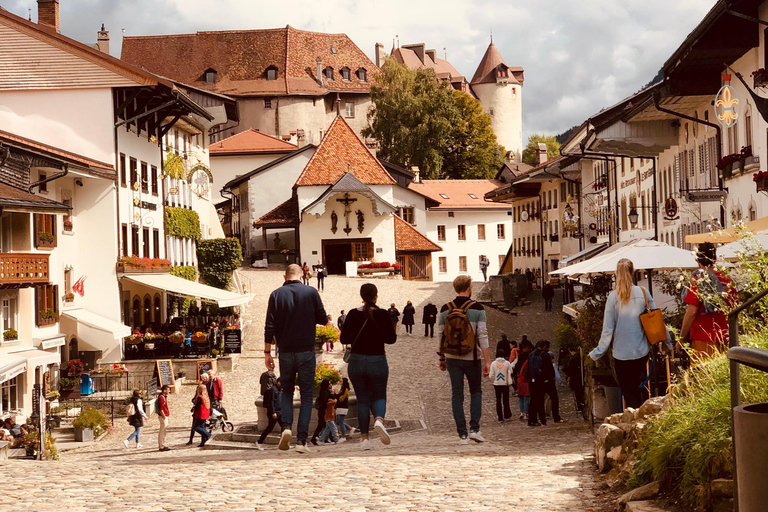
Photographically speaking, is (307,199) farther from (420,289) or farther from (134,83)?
(134,83)

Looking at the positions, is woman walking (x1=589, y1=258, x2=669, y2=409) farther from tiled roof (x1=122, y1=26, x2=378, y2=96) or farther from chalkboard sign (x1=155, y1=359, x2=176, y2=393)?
tiled roof (x1=122, y1=26, x2=378, y2=96)

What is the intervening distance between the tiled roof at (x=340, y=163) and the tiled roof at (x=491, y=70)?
5965 centimetres

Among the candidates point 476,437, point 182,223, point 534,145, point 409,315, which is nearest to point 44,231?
point 182,223

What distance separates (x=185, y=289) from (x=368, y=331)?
32043 mm

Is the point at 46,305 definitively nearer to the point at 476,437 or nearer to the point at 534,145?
the point at 476,437

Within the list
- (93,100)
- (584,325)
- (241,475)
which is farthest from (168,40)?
(241,475)

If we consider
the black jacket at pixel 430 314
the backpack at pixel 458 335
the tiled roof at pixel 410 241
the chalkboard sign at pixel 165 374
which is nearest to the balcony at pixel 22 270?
the chalkboard sign at pixel 165 374

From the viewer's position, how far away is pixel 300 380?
40.3 ft

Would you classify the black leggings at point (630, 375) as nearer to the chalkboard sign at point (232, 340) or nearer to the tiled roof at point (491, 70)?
the chalkboard sign at point (232, 340)

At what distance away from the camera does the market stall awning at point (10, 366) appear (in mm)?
26223

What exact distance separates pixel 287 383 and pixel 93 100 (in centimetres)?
3195

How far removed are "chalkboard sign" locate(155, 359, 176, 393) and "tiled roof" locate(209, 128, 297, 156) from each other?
2084 inches

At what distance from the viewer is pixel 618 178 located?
46.2m

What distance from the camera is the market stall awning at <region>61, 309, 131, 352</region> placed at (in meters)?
39.2
